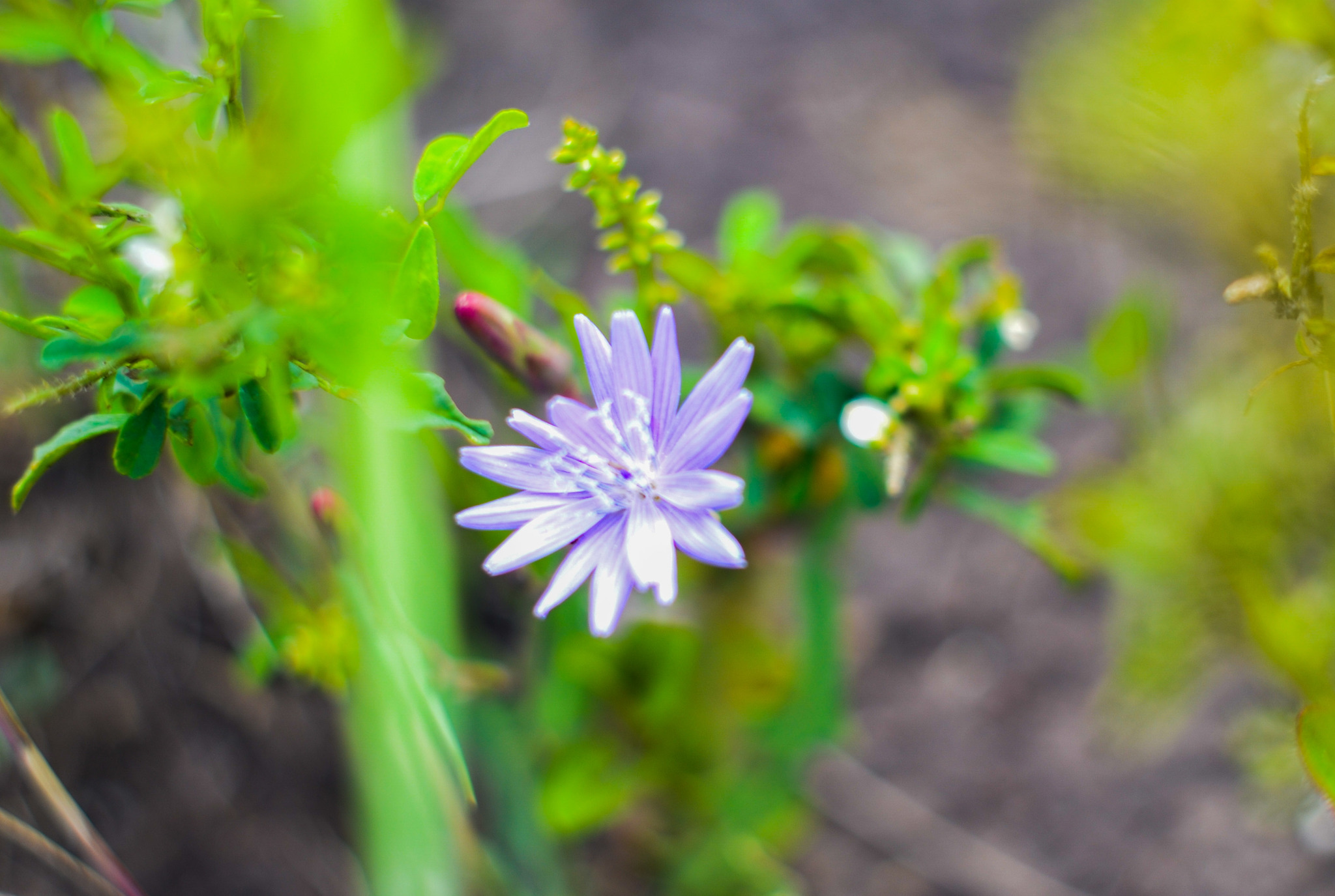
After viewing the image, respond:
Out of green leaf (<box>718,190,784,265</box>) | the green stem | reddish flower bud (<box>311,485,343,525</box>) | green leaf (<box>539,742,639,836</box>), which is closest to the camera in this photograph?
reddish flower bud (<box>311,485,343,525</box>)

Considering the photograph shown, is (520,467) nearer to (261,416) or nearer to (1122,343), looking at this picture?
(261,416)

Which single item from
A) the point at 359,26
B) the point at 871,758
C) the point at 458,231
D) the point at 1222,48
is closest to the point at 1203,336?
the point at 1222,48

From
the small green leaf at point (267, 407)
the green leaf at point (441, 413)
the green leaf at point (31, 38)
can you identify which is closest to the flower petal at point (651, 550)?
the green leaf at point (441, 413)

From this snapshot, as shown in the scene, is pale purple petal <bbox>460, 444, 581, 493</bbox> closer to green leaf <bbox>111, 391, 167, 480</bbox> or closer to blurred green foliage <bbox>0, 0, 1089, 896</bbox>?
blurred green foliage <bbox>0, 0, 1089, 896</bbox>

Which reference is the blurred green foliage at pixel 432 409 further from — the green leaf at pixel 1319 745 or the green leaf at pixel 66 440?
the green leaf at pixel 1319 745

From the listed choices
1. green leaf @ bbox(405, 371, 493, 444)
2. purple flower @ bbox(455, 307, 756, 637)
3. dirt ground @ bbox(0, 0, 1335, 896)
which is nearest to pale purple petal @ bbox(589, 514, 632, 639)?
purple flower @ bbox(455, 307, 756, 637)

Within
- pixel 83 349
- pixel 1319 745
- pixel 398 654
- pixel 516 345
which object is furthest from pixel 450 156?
pixel 1319 745

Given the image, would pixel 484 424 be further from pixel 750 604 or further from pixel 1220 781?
pixel 1220 781
